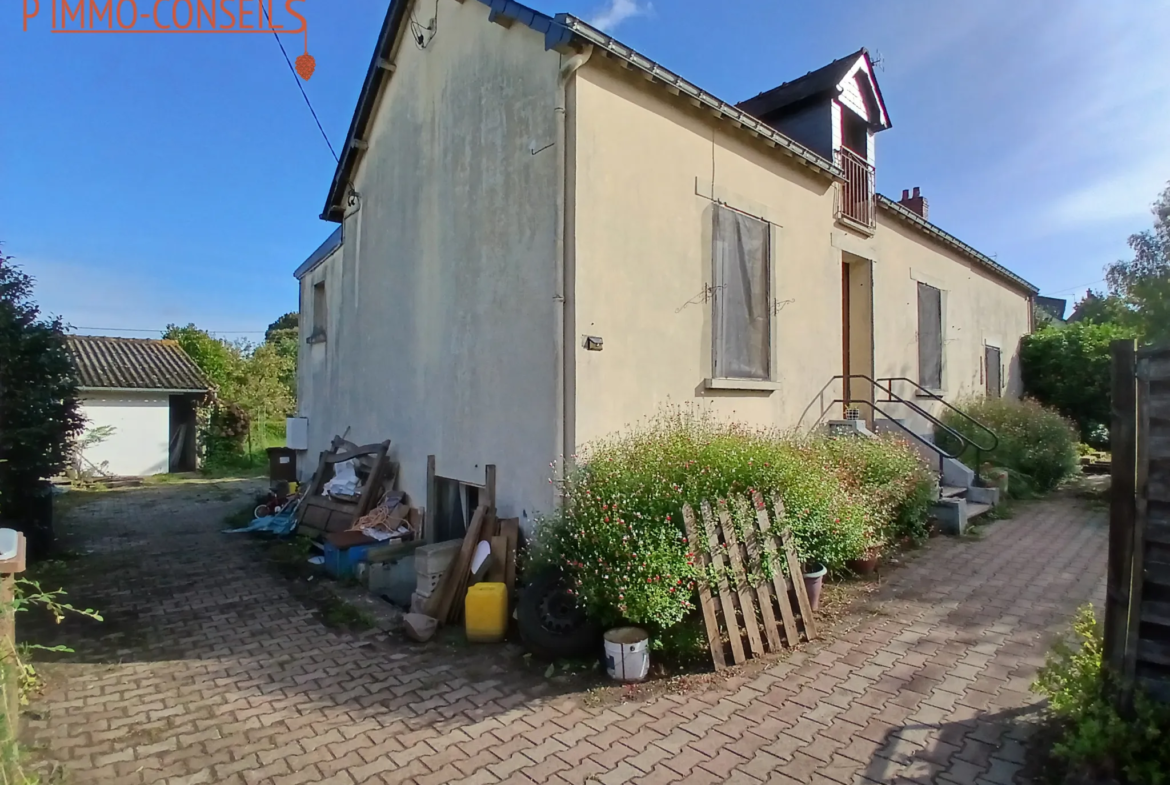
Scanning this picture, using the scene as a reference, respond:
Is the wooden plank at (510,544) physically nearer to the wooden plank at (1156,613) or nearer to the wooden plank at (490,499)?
the wooden plank at (490,499)

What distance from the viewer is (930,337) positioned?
12.9 metres

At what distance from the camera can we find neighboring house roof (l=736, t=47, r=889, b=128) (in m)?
9.98

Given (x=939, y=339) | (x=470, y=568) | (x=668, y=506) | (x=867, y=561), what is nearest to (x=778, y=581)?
(x=668, y=506)

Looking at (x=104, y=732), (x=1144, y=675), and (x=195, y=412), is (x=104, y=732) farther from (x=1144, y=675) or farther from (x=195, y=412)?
(x=195, y=412)

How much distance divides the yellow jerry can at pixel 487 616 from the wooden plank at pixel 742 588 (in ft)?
6.52

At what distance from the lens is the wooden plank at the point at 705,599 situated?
4539mm

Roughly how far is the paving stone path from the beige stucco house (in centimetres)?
223

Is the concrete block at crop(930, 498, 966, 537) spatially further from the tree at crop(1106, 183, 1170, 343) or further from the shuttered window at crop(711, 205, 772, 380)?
the tree at crop(1106, 183, 1170, 343)

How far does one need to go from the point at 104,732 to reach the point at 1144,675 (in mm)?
5757

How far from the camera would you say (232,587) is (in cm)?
722

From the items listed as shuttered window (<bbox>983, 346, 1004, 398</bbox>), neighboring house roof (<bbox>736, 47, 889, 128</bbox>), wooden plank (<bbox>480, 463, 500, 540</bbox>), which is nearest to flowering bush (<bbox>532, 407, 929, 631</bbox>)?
wooden plank (<bbox>480, 463, 500, 540</bbox>)

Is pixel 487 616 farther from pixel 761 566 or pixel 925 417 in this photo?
pixel 925 417

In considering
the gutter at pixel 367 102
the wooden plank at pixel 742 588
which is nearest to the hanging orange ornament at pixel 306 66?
the gutter at pixel 367 102

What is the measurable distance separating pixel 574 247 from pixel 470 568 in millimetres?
3214
